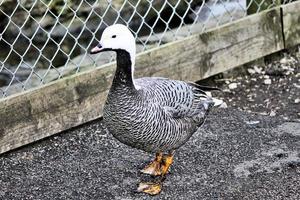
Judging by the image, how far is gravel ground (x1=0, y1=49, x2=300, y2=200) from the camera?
3.51 m

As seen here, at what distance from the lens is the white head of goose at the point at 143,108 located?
10.6 feet

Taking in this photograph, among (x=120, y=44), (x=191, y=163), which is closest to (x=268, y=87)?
(x=191, y=163)

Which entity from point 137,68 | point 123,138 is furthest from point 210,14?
point 123,138

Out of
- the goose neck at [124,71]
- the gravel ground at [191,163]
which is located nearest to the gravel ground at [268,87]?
the gravel ground at [191,163]

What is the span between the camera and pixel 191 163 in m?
3.77

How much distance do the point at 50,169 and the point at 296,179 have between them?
1275mm

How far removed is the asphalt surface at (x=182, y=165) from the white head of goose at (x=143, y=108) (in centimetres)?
18

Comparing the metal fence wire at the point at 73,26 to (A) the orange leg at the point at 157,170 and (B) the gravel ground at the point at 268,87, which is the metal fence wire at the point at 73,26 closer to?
(B) the gravel ground at the point at 268,87

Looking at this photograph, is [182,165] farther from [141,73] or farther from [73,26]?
[73,26]

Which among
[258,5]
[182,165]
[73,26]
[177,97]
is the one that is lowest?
[73,26]

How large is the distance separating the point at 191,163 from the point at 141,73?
2.71 ft

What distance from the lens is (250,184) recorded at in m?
3.52

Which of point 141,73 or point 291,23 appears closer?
point 141,73

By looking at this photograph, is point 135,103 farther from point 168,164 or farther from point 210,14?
point 210,14
